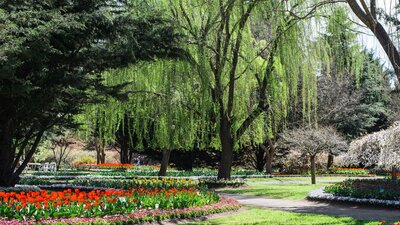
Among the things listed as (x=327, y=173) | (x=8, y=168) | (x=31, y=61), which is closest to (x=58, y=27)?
(x=31, y=61)

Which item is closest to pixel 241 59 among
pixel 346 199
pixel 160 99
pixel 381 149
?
pixel 160 99

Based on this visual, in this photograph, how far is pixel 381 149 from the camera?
706 inches

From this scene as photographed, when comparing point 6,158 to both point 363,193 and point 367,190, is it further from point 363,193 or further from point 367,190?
point 367,190

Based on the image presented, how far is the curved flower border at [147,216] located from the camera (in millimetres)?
8188

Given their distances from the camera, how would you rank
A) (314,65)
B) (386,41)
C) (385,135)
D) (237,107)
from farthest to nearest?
(237,107)
(385,135)
(314,65)
(386,41)

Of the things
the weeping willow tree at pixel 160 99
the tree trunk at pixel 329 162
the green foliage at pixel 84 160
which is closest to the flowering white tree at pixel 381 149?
the weeping willow tree at pixel 160 99

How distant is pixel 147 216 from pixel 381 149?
37.9 ft

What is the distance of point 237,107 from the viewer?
19.1 m

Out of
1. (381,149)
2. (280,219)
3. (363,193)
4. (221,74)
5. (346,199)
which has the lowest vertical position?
(280,219)

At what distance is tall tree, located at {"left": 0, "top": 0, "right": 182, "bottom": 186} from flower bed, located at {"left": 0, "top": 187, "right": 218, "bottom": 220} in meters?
2.36

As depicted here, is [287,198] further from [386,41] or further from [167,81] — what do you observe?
[386,41]

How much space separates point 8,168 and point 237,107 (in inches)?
360

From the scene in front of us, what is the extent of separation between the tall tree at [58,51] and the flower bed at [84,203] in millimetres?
2359

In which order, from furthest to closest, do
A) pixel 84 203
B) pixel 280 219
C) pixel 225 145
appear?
pixel 225 145, pixel 280 219, pixel 84 203
